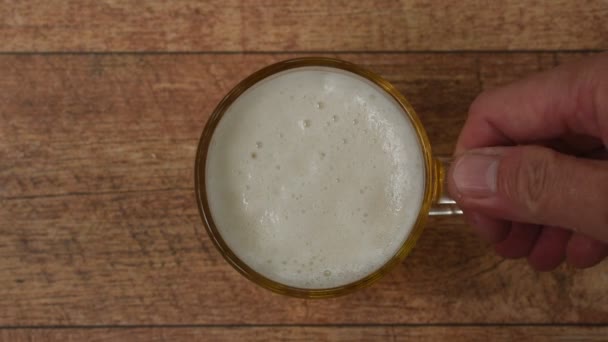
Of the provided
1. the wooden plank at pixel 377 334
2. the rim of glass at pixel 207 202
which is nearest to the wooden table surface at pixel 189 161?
the wooden plank at pixel 377 334

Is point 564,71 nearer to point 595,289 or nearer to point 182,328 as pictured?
point 595,289

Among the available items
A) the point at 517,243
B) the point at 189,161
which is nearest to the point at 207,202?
the point at 189,161

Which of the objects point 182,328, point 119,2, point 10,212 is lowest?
point 182,328

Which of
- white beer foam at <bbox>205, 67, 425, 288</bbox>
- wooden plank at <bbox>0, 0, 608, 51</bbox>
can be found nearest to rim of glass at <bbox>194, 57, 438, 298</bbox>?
white beer foam at <bbox>205, 67, 425, 288</bbox>

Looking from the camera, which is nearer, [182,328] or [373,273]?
[373,273]

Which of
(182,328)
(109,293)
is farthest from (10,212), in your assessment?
(182,328)
